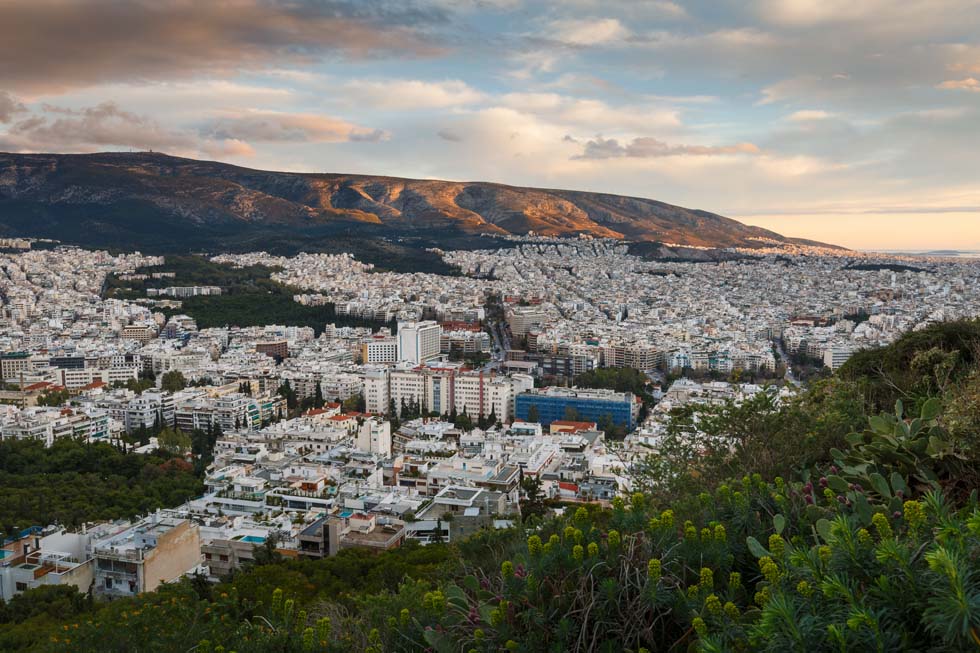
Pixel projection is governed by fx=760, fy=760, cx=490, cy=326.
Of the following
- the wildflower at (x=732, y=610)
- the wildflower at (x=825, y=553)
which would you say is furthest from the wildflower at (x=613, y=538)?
the wildflower at (x=825, y=553)

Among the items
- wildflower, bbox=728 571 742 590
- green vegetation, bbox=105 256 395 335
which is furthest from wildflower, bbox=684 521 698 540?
green vegetation, bbox=105 256 395 335

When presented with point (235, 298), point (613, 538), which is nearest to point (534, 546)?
point (613, 538)

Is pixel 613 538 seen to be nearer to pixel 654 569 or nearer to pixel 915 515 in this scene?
pixel 654 569

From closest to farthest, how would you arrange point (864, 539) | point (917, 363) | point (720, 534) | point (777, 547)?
point (864, 539) → point (777, 547) → point (720, 534) → point (917, 363)

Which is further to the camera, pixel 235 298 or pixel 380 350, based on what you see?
pixel 235 298

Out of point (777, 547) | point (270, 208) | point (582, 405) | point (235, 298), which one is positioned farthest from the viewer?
point (270, 208)

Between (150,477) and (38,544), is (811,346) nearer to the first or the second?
(150,477)

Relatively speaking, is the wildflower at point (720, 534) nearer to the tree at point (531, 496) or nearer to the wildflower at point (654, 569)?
the wildflower at point (654, 569)

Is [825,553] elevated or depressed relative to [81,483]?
elevated
